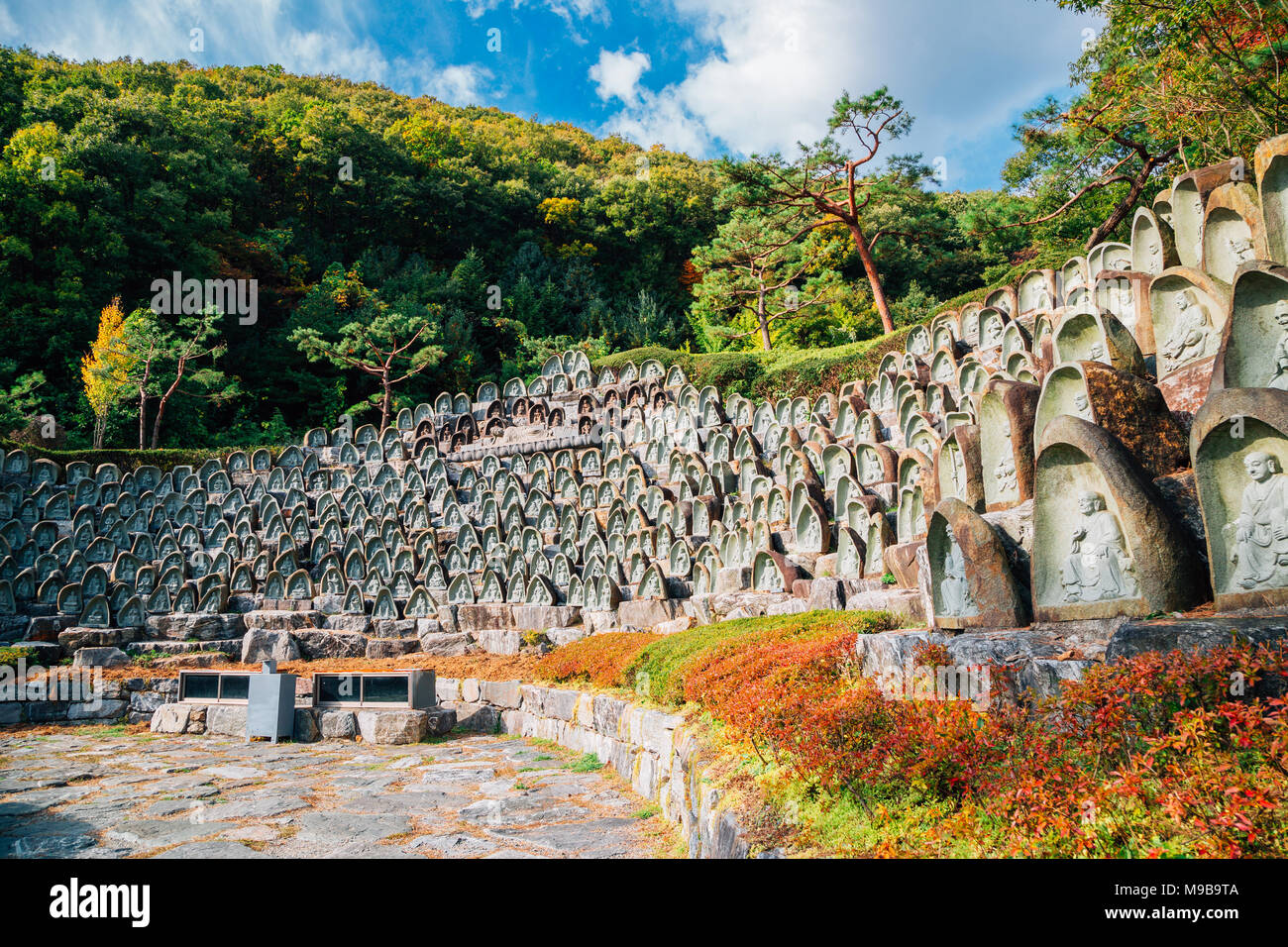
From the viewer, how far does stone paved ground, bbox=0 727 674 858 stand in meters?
4.79

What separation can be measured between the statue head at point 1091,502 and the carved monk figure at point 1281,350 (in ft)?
4.02

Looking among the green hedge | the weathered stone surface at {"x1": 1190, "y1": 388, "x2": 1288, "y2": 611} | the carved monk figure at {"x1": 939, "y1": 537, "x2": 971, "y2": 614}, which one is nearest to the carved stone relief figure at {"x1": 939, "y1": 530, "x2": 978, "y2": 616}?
the carved monk figure at {"x1": 939, "y1": 537, "x2": 971, "y2": 614}

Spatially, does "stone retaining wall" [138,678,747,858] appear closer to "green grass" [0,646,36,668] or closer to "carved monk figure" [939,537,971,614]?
"carved monk figure" [939,537,971,614]

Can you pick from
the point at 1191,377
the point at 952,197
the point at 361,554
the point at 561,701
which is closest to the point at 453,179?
the point at 952,197

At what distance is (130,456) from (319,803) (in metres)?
19.2

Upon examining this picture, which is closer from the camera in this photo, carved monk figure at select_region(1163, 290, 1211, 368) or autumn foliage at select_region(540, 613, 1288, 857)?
autumn foliage at select_region(540, 613, 1288, 857)

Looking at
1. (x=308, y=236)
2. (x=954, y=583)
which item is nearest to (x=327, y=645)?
(x=954, y=583)

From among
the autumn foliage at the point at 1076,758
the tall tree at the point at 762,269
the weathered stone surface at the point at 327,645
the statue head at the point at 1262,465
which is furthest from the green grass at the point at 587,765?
the tall tree at the point at 762,269

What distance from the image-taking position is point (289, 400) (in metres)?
28.9

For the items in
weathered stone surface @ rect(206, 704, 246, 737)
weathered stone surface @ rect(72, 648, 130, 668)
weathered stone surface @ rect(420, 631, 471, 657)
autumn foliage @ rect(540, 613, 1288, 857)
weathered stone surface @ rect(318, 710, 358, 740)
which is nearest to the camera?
autumn foliage @ rect(540, 613, 1288, 857)

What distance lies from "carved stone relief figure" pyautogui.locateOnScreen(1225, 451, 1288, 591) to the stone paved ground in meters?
3.45

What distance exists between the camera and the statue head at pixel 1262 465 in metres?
3.71

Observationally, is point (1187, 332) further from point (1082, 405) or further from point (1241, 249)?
point (1082, 405)
